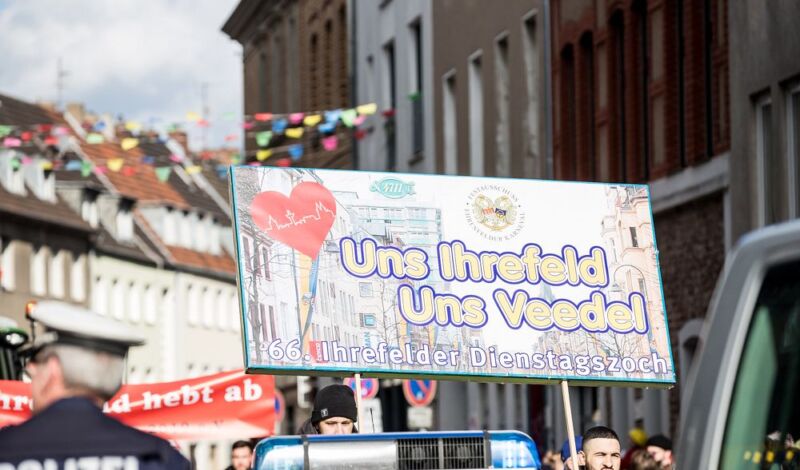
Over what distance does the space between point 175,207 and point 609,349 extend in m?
79.1

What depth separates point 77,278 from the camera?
3004 inches

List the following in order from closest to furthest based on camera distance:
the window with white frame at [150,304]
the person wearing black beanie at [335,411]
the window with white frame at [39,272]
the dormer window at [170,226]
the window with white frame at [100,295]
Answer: the person wearing black beanie at [335,411] < the window with white frame at [39,272] < the window with white frame at [100,295] < the window with white frame at [150,304] < the dormer window at [170,226]

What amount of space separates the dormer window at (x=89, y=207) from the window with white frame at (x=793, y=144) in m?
56.9

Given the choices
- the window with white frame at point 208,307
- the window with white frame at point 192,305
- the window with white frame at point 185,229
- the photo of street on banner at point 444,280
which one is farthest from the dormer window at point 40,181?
the photo of street on banner at point 444,280

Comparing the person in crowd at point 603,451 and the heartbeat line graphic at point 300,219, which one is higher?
the heartbeat line graphic at point 300,219

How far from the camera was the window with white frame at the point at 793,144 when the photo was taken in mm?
21578

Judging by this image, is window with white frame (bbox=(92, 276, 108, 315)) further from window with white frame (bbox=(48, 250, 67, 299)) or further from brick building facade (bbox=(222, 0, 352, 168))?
brick building facade (bbox=(222, 0, 352, 168))

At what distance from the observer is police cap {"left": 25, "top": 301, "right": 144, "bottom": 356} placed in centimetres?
522

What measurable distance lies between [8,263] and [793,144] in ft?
167

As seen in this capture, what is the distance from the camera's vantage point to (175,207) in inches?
3519

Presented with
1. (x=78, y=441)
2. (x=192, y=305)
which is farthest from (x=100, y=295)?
(x=78, y=441)

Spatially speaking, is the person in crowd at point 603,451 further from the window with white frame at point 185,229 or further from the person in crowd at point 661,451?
the window with white frame at point 185,229

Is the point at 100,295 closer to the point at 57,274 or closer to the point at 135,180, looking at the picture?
the point at 57,274

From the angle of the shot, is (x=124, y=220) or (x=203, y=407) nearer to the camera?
(x=203, y=407)
